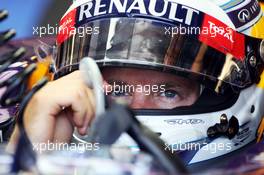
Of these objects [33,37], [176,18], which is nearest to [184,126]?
[176,18]

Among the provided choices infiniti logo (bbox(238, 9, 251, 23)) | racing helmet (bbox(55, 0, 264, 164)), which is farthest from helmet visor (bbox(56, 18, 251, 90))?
infiniti logo (bbox(238, 9, 251, 23))

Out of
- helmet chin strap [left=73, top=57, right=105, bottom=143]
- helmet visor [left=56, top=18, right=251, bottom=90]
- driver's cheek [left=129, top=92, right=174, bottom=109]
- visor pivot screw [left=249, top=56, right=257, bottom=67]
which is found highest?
helmet chin strap [left=73, top=57, right=105, bottom=143]

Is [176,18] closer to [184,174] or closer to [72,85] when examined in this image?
[72,85]

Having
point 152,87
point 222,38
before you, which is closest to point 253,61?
point 222,38

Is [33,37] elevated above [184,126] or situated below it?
above

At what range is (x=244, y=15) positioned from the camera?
1.06m

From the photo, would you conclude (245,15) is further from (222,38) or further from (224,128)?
(224,128)

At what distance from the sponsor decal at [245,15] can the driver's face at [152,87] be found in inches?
6.3

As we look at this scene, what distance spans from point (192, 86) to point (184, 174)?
2.14 feet

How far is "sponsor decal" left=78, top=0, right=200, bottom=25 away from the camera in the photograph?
0.96 m

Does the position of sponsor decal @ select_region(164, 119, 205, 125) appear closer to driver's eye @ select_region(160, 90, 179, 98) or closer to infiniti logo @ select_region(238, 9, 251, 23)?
driver's eye @ select_region(160, 90, 179, 98)

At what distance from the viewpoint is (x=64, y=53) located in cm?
104

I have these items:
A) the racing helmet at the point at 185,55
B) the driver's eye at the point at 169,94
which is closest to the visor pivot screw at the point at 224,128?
the racing helmet at the point at 185,55

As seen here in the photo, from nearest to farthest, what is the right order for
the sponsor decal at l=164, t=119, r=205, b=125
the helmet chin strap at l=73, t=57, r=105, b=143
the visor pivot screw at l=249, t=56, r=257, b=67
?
the helmet chin strap at l=73, t=57, r=105, b=143 < the sponsor decal at l=164, t=119, r=205, b=125 < the visor pivot screw at l=249, t=56, r=257, b=67
